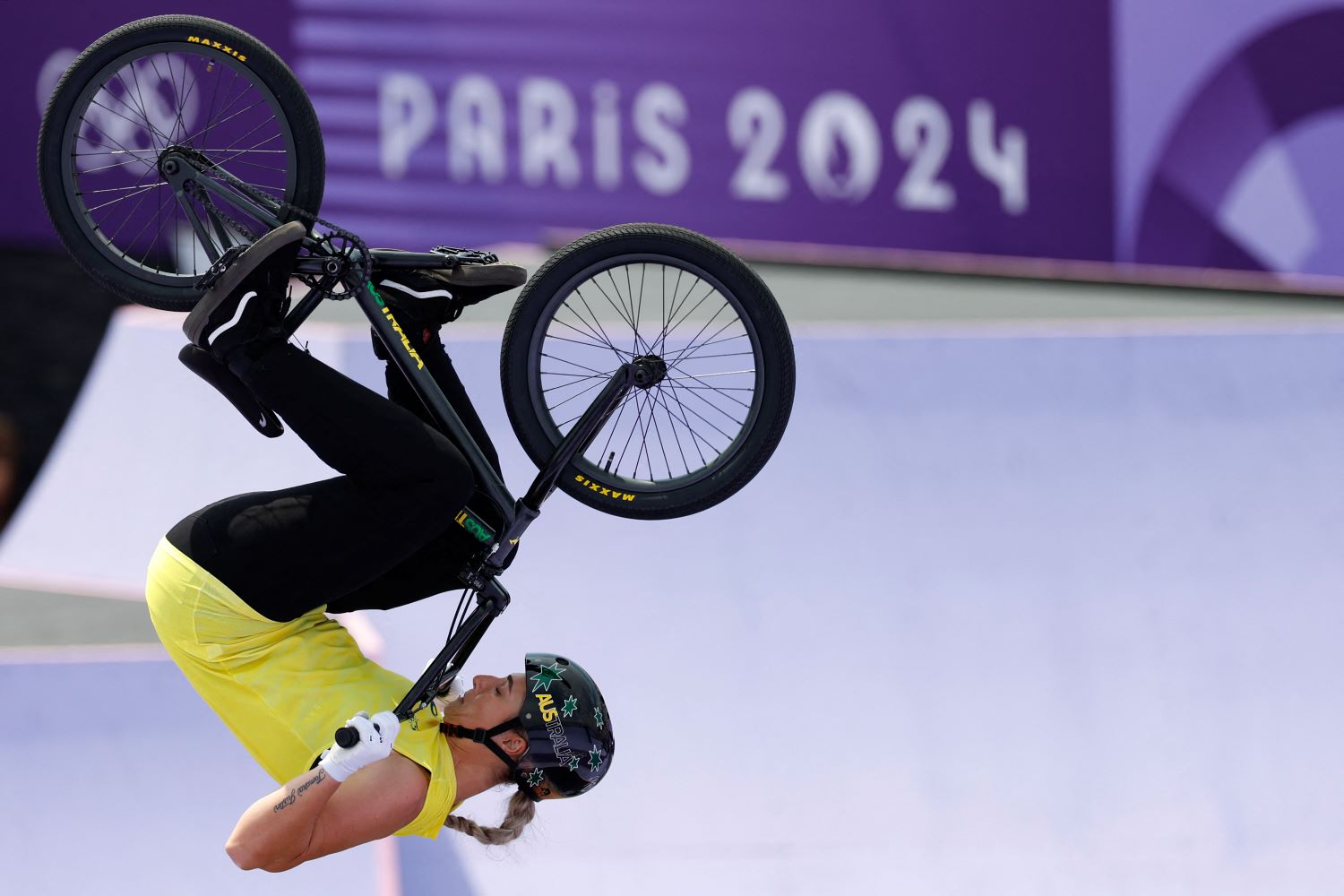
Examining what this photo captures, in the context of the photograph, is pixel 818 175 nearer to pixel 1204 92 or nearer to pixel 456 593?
pixel 1204 92

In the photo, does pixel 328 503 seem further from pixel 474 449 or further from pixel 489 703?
pixel 489 703

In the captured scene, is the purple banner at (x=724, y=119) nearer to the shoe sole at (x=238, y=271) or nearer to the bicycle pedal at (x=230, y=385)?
the bicycle pedal at (x=230, y=385)

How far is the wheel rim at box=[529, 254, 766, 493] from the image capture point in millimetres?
3633

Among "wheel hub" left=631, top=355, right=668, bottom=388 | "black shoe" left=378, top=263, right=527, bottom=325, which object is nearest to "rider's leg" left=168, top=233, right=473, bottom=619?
"black shoe" left=378, top=263, right=527, bottom=325

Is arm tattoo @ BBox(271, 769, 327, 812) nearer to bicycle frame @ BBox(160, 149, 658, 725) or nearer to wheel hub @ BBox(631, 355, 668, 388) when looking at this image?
bicycle frame @ BBox(160, 149, 658, 725)

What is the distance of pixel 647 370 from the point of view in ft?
11.8

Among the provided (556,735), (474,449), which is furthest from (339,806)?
(474,449)

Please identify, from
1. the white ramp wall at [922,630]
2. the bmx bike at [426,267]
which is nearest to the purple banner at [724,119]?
the white ramp wall at [922,630]

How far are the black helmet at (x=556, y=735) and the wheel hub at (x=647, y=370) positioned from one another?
890mm

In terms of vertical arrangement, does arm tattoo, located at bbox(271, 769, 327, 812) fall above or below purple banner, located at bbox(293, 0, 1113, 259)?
below

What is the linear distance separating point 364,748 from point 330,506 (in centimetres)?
58

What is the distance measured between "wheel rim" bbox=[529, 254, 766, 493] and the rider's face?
653 mm

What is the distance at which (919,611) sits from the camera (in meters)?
5.63

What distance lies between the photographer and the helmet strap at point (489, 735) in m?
3.90
